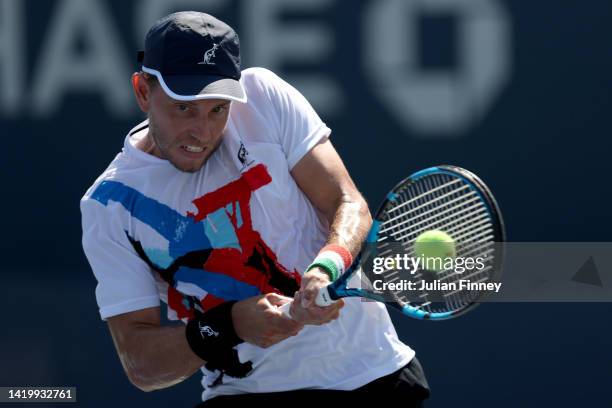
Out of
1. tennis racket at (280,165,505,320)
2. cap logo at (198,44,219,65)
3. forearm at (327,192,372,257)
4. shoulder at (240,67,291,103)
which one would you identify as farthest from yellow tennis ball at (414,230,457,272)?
cap logo at (198,44,219,65)

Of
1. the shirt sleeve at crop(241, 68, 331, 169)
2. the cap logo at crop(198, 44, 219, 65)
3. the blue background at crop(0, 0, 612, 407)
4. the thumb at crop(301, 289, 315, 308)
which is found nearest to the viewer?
the thumb at crop(301, 289, 315, 308)

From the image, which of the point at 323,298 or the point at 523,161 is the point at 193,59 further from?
the point at 523,161

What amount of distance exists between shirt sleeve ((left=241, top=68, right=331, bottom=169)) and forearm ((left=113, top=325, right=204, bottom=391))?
1.75ft

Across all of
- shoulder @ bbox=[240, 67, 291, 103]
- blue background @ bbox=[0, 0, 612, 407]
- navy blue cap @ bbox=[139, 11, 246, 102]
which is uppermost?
navy blue cap @ bbox=[139, 11, 246, 102]

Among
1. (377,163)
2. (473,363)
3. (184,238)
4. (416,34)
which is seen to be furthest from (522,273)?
(184,238)

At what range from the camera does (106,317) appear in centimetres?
312

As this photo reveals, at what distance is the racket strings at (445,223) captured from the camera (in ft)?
9.71

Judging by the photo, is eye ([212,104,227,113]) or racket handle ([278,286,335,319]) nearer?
racket handle ([278,286,335,319])

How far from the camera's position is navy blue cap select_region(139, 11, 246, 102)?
296 cm

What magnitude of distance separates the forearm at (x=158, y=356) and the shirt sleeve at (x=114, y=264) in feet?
0.25

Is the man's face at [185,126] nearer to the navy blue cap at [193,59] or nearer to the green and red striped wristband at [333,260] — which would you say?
the navy blue cap at [193,59]

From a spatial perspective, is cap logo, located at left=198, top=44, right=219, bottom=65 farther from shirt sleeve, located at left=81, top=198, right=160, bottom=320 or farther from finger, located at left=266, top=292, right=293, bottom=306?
finger, located at left=266, top=292, right=293, bottom=306

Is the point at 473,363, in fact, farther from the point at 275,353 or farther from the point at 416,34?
the point at 275,353

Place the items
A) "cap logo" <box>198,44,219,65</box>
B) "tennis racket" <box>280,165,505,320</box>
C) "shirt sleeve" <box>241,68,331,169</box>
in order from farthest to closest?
"shirt sleeve" <box>241,68,331,169</box>, "cap logo" <box>198,44,219,65</box>, "tennis racket" <box>280,165,505,320</box>
